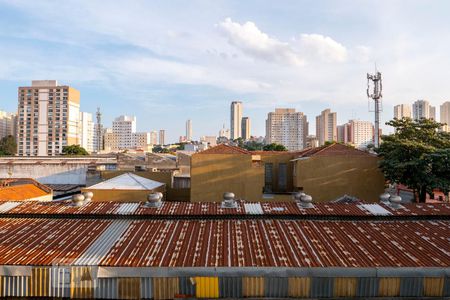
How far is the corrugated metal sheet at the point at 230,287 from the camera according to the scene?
8086mm

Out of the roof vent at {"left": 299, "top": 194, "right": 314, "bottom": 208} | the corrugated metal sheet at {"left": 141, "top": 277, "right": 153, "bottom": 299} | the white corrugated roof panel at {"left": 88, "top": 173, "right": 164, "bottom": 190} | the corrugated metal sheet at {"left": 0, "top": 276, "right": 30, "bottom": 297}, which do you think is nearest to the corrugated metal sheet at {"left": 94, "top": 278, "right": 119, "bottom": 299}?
the corrugated metal sheet at {"left": 141, "top": 277, "right": 153, "bottom": 299}

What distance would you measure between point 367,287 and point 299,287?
67.8 inches

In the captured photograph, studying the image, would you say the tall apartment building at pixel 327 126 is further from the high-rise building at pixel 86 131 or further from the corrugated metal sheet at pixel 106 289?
the corrugated metal sheet at pixel 106 289

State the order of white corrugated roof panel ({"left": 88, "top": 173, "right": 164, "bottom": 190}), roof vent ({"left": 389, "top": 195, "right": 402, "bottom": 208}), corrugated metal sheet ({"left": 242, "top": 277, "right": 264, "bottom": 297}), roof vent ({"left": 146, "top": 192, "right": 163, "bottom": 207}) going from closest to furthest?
corrugated metal sheet ({"left": 242, "top": 277, "right": 264, "bottom": 297}), roof vent ({"left": 146, "top": 192, "right": 163, "bottom": 207}), roof vent ({"left": 389, "top": 195, "right": 402, "bottom": 208}), white corrugated roof panel ({"left": 88, "top": 173, "right": 164, "bottom": 190})

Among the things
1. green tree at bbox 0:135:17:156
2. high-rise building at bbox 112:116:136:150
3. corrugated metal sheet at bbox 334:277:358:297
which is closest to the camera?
corrugated metal sheet at bbox 334:277:358:297

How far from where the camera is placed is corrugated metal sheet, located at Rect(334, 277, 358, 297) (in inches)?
322

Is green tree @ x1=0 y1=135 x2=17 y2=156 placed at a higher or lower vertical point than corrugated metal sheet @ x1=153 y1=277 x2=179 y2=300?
higher

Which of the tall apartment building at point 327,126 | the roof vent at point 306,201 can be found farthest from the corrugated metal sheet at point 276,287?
the tall apartment building at point 327,126

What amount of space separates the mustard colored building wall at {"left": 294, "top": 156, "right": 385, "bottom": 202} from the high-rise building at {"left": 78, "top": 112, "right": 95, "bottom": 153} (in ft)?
336

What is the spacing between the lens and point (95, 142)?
12950 centimetres

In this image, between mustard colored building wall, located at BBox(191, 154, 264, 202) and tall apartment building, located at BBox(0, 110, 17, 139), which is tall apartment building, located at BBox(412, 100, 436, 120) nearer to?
mustard colored building wall, located at BBox(191, 154, 264, 202)

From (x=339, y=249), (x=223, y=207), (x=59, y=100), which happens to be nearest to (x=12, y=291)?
(x=223, y=207)

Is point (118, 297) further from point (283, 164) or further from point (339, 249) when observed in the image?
point (283, 164)

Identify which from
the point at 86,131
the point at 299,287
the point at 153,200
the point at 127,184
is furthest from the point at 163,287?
the point at 86,131
